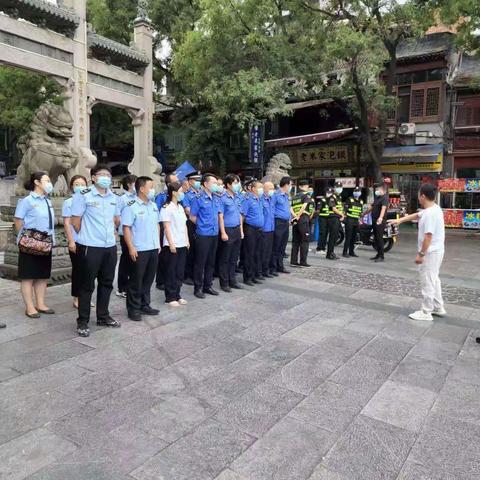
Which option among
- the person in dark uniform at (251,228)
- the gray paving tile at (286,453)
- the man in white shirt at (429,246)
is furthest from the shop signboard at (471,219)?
the gray paving tile at (286,453)

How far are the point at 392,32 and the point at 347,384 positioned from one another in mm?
13180

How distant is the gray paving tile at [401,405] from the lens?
2.91m

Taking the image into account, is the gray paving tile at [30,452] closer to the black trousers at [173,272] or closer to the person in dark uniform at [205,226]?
the black trousers at [173,272]

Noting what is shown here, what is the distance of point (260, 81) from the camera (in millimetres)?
13281

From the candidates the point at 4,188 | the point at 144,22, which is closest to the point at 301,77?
the point at 144,22

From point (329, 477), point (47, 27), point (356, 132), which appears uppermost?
point (47, 27)

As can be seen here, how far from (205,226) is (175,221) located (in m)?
0.54

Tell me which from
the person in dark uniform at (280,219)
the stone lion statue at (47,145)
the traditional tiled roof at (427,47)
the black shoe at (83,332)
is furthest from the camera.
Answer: the traditional tiled roof at (427,47)

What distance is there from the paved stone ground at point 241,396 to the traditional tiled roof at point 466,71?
14.3 m

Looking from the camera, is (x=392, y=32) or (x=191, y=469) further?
(x=392, y=32)

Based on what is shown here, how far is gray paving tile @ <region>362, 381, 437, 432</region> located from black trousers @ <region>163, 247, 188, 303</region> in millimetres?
2816

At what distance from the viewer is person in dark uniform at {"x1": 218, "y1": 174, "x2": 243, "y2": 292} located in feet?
20.2

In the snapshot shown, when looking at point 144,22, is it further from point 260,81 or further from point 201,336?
point 201,336

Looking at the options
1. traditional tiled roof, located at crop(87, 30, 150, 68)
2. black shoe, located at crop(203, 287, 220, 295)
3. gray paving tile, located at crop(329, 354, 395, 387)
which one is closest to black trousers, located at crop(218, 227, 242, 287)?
black shoe, located at crop(203, 287, 220, 295)
